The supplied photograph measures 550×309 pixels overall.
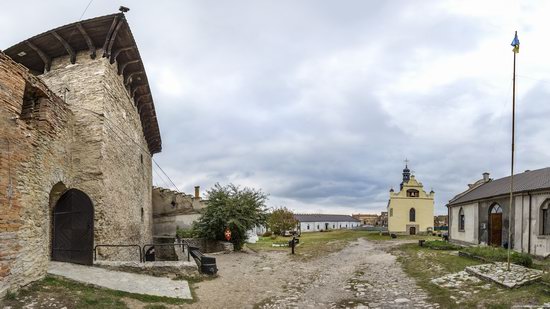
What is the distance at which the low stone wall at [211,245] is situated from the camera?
23828 millimetres

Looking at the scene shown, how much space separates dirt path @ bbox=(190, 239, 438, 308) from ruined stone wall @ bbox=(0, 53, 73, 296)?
4262mm

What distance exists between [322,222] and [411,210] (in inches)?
2183

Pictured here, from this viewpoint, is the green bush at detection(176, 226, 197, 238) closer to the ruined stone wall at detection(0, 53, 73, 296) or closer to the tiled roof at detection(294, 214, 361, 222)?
the ruined stone wall at detection(0, 53, 73, 296)

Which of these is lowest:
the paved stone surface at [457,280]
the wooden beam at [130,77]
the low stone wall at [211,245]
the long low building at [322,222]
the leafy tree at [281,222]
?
the long low building at [322,222]

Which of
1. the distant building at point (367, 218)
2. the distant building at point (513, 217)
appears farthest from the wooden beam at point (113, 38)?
the distant building at point (367, 218)

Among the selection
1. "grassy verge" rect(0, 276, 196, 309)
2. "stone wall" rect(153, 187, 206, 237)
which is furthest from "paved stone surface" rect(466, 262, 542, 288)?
"stone wall" rect(153, 187, 206, 237)

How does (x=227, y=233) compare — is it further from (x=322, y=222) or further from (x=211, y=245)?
(x=322, y=222)

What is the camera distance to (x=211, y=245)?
966 inches

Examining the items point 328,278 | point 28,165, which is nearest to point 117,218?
point 28,165

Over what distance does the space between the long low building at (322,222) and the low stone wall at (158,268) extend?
7887 cm

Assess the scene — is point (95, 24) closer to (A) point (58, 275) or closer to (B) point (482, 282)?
(A) point (58, 275)

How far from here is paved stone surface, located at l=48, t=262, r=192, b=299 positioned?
396 inches

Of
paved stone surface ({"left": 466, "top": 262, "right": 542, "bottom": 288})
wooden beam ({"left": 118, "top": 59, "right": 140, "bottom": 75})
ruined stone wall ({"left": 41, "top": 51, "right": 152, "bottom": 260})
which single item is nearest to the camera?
paved stone surface ({"left": 466, "top": 262, "right": 542, "bottom": 288})

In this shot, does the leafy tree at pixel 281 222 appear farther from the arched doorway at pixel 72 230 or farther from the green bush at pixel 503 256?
the arched doorway at pixel 72 230
